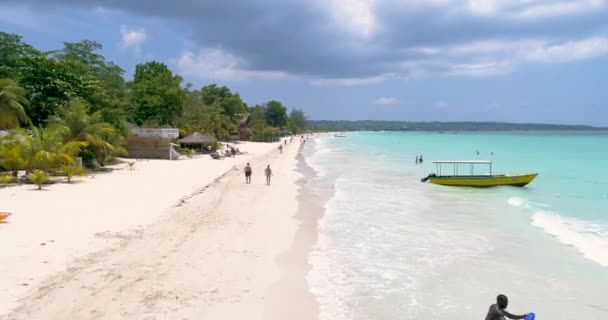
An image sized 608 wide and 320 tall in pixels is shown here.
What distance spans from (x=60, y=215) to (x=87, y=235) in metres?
2.61

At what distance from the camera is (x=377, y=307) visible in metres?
8.36

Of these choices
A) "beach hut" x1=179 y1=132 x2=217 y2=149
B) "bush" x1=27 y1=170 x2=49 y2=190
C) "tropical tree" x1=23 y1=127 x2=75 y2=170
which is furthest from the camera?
"beach hut" x1=179 y1=132 x2=217 y2=149

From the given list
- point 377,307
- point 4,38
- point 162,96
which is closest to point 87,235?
point 377,307

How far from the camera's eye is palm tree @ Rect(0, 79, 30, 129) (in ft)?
74.9

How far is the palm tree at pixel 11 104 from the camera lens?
74.9ft

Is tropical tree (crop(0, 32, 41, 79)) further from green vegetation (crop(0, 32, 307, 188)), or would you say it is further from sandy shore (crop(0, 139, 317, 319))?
sandy shore (crop(0, 139, 317, 319))

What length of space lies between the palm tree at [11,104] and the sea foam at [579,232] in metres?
25.0

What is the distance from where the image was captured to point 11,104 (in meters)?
22.9

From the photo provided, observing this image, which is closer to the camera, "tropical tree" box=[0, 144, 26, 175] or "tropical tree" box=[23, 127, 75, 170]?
"tropical tree" box=[0, 144, 26, 175]

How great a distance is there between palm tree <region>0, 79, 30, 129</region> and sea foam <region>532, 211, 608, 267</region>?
25.0 m

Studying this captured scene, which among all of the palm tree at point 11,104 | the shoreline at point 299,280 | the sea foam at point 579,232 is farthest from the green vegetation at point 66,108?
the sea foam at point 579,232

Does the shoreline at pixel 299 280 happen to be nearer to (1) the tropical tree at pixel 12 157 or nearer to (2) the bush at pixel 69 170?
(2) the bush at pixel 69 170

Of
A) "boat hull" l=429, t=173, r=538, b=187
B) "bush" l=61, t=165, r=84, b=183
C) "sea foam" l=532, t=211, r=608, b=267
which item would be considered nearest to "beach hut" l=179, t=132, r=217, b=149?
"bush" l=61, t=165, r=84, b=183

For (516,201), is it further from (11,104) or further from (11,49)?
(11,49)
